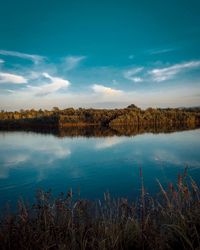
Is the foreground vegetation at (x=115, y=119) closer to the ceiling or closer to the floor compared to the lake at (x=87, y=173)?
closer to the ceiling

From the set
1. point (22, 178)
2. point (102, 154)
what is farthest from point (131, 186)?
point (102, 154)

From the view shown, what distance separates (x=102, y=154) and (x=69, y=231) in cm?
1820

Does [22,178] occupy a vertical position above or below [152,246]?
below

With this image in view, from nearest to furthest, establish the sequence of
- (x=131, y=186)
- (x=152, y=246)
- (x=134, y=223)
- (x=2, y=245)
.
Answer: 1. (x=152, y=246)
2. (x=2, y=245)
3. (x=134, y=223)
4. (x=131, y=186)

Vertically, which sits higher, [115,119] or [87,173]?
[115,119]

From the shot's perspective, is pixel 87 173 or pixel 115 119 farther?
pixel 115 119

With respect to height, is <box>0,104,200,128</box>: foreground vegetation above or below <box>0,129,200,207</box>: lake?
above

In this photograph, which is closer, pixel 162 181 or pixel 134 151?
pixel 162 181

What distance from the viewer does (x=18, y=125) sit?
79.2 meters

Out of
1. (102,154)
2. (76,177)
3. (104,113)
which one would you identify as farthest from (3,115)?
(76,177)

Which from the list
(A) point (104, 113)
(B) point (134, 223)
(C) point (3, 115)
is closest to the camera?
(B) point (134, 223)

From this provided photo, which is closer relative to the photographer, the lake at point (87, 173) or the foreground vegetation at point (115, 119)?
the lake at point (87, 173)

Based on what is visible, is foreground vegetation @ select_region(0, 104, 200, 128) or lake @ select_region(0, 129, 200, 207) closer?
lake @ select_region(0, 129, 200, 207)

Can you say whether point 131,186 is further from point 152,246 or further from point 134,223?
point 152,246
